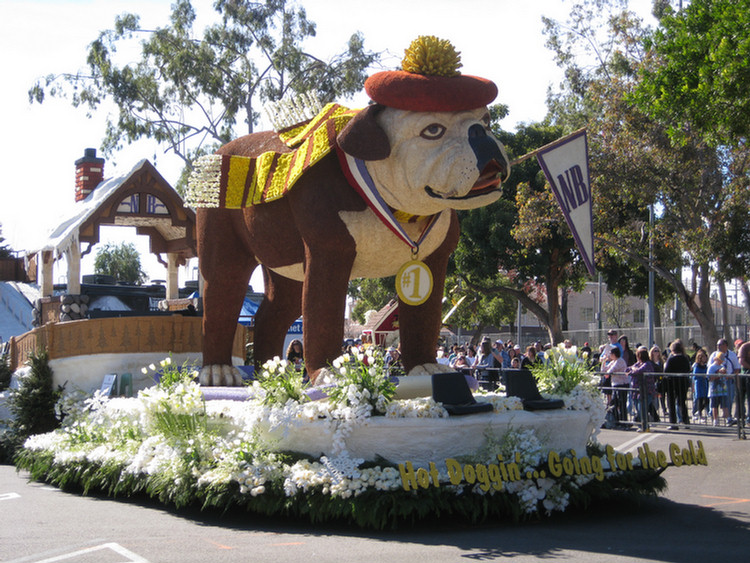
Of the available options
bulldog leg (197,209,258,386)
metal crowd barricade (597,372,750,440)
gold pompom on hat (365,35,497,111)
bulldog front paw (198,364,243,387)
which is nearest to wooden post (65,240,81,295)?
bulldog leg (197,209,258,386)

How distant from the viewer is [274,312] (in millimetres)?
8703

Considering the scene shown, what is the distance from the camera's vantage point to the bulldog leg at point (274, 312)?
28.5 feet

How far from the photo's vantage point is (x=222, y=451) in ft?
20.6

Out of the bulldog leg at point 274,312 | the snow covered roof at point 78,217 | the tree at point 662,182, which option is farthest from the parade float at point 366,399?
the tree at point 662,182

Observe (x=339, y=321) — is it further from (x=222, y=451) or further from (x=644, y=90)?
(x=644, y=90)

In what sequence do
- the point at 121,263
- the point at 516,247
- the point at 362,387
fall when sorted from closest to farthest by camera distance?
1. the point at 362,387
2. the point at 516,247
3. the point at 121,263

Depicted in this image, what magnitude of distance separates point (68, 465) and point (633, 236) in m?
15.7

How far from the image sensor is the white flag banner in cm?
666

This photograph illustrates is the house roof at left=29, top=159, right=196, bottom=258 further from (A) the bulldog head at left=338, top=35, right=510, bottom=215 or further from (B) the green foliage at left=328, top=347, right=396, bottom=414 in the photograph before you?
(B) the green foliage at left=328, top=347, right=396, bottom=414

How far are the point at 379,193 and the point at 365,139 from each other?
0.45 m

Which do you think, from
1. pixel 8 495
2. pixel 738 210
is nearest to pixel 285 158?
pixel 8 495

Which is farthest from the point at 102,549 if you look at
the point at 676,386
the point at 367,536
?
the point at 676,386

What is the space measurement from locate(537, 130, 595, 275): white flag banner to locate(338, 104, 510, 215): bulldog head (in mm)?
530

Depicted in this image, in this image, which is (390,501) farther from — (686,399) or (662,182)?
(662,182)
